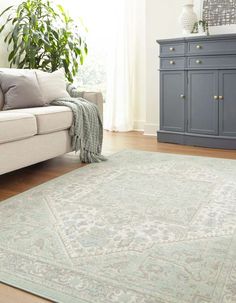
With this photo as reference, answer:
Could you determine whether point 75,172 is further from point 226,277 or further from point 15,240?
point 226,277

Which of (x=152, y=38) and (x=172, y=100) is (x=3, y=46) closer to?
(x=152, y=38)

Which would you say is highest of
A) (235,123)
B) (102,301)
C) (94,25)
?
(94,25)

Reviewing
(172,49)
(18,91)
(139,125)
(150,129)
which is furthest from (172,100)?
(18,91)

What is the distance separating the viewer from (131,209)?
2.26 m

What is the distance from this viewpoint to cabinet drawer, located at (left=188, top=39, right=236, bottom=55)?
3857mm

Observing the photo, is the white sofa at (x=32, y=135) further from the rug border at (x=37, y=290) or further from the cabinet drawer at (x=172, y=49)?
the cabinet drawer at (x=172, y=49)

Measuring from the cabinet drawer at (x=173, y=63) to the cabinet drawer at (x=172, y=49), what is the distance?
6 centimetres

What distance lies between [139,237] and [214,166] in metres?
1.61

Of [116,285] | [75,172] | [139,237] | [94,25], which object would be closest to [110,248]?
[139,237]

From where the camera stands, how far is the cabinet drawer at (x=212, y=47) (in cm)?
386

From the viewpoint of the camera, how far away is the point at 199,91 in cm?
413

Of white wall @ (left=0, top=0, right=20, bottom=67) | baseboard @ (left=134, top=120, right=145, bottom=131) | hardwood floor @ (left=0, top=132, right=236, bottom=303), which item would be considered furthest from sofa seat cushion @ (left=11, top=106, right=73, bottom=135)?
baseboard @ (left=134, top=120, right=145, bottom=131)

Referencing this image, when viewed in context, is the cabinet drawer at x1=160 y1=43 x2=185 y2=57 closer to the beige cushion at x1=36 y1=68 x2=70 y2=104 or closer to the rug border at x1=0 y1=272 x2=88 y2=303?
the beige cushion at x1=36 y1=68 x2=70 y2=104

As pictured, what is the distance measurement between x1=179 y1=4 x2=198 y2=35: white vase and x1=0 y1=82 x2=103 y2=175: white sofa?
1858mm
